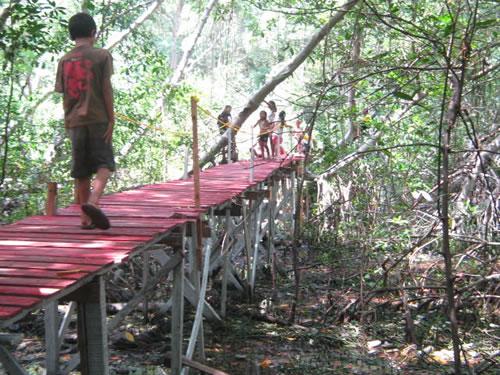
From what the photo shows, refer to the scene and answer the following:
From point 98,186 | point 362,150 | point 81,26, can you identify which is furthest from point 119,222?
point 362,150

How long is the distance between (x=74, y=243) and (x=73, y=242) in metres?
0.05

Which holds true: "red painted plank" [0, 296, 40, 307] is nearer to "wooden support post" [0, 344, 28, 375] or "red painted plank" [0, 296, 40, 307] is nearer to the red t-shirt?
"wooden support post" [0, 344, 28, 375]

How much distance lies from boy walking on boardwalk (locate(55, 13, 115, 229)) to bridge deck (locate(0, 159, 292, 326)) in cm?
26

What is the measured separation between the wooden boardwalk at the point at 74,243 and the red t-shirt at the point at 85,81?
0.80 m

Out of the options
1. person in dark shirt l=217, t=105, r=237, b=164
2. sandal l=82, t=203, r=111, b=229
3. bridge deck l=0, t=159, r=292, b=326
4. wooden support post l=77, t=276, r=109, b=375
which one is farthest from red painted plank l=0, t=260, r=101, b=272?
person in dark shirt l=217, t=105, r=237, b=164

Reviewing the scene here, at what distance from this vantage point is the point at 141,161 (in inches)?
542

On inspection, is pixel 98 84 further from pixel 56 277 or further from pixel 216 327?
pixel 216 327

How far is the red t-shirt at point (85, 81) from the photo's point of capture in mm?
4332

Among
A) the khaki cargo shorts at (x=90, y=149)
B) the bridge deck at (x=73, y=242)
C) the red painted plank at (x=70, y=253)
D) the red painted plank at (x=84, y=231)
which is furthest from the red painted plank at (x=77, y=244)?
the khaki cargo shorts at (x=90, y=149)

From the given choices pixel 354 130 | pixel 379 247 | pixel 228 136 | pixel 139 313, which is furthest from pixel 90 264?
pixel 354 130

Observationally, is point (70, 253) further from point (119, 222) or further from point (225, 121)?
point (225, 121)

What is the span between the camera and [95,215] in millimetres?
4168

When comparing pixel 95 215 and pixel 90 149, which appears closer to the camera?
pixel 95 215

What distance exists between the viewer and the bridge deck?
2844 mm
